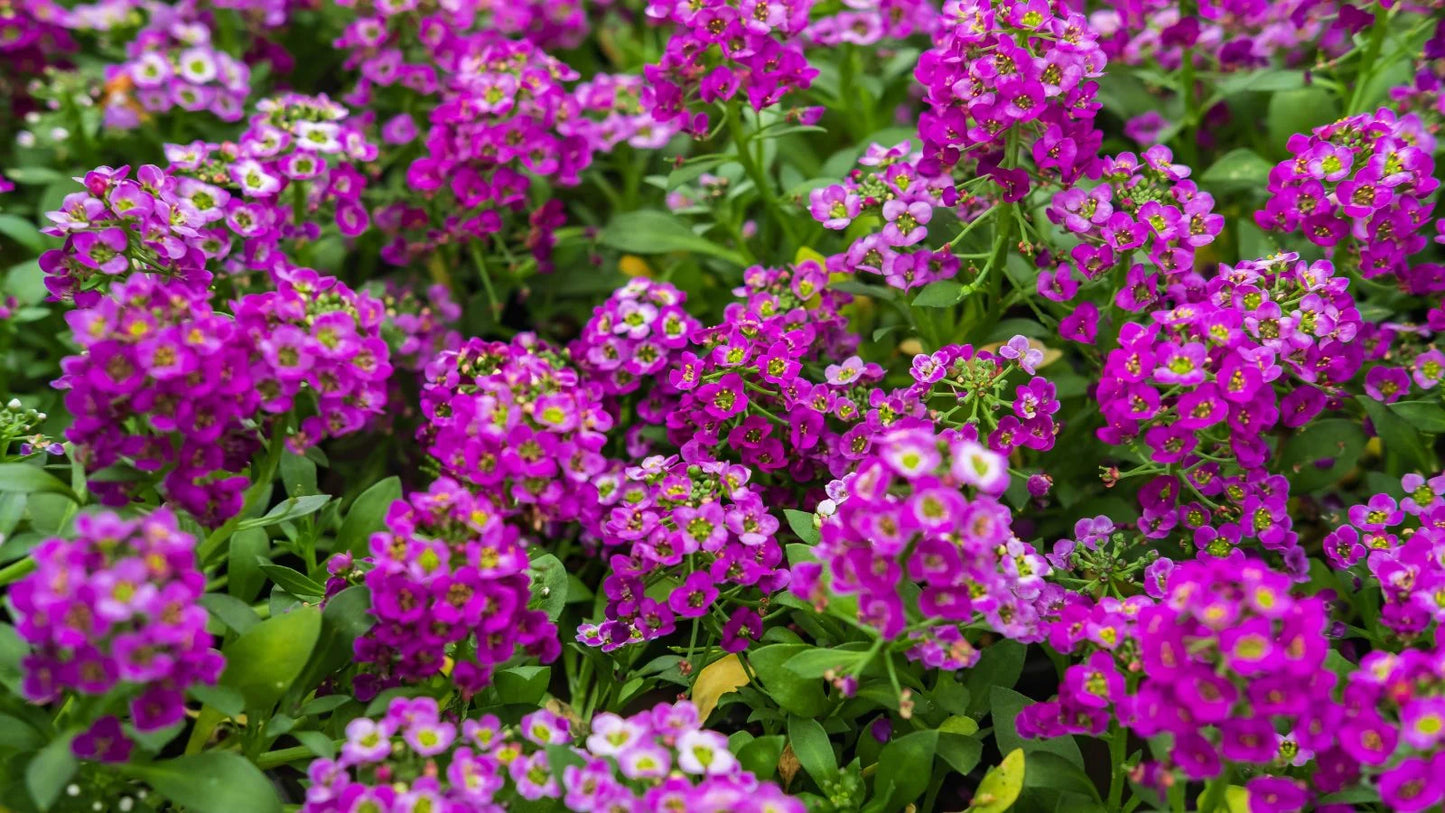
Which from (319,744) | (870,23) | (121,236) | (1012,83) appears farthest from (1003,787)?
(870,23)

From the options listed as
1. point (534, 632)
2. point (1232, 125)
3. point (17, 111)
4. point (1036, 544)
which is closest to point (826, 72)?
point (1232, 125)

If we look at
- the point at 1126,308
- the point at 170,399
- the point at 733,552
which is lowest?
the point at 733,552

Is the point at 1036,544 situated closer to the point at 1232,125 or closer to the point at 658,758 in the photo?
the point at 658,758

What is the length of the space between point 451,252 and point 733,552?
1.51m

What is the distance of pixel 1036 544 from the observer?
251 centimetres

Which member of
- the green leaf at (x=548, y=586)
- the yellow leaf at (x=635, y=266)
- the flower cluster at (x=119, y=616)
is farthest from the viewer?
the yellow leaf at (x=635, y=266)

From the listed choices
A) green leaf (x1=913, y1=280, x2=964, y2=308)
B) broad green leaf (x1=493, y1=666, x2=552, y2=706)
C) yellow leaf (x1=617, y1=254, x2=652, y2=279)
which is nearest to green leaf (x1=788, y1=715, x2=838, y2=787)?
broad green leaf (x1=493, y1=666, x2=552, y2=706)

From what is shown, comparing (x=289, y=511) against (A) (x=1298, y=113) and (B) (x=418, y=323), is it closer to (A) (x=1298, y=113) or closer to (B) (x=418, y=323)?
(B) (x=418, y=323)

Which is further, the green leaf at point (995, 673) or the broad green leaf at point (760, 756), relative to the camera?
the green leaf at point (995, 673)

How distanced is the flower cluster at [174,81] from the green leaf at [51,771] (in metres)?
2.07

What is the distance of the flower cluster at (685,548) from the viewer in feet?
7.34

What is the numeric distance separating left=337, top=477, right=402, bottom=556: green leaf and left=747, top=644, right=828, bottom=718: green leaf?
2.86 feet

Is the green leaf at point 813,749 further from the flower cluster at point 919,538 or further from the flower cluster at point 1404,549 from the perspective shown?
the flower cluster at point 1404,549

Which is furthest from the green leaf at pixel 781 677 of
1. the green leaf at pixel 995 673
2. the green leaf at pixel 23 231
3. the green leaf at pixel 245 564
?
the green leaf at pixel 23 231
